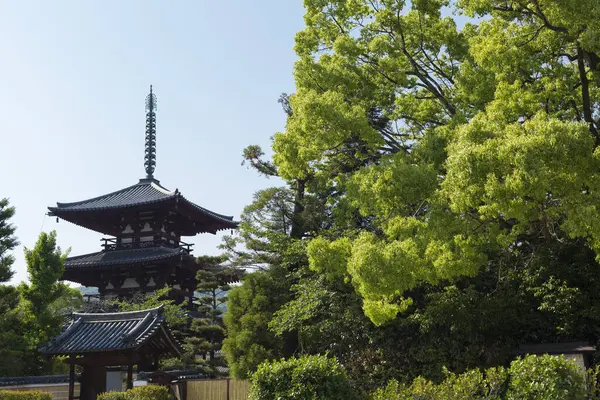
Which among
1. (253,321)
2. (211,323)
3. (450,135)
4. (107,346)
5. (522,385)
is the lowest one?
(522,385)

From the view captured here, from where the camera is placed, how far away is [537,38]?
1214 centimetres

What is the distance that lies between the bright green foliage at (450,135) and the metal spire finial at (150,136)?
23044mm

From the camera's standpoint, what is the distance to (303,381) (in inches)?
394

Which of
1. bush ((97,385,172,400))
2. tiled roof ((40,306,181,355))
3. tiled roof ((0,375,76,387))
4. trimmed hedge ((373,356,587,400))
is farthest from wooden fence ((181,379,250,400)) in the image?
trimmed hedge ((373,356,587,400))

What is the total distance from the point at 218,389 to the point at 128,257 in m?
13.9

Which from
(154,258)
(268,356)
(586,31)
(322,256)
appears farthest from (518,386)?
(154,258)

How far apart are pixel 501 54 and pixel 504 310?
21.5ft

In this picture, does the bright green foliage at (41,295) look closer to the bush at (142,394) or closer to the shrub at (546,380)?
the bush at (142,394)

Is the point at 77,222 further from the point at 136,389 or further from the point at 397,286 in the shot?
the point at 397,286

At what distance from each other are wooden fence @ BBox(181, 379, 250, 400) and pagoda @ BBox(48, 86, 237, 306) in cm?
1198

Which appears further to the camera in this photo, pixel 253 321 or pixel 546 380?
pixel 253 321

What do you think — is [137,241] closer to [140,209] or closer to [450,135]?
[140,209]

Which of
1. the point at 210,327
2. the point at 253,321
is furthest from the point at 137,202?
the point at 253,321

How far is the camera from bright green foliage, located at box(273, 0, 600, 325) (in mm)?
9648
